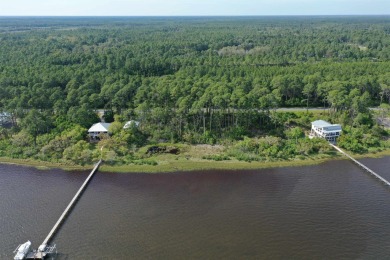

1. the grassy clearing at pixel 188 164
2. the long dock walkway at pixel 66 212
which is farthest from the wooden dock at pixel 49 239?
the grassy clearing at pixel 188 164

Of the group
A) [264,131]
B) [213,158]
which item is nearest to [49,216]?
[213,158]

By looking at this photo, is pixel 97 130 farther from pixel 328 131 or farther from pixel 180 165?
pixel 328 131

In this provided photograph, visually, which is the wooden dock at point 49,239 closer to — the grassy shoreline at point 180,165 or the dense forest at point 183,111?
the grassy shoreline at point 180,165

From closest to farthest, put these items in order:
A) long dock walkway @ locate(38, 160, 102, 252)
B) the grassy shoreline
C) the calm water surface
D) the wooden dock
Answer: the wooden dock
the calm water surface
long dock walkway @ locate(38, 160, 102, 252)
the grassy shoreline

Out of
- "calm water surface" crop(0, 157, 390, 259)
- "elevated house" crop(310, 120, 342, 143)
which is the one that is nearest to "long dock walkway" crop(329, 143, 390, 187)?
"calm water surface" crop(0, 157, 390, 259)

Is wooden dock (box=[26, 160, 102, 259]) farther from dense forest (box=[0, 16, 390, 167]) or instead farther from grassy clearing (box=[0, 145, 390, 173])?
dense forest (box=[0, 16, 390, 167])
